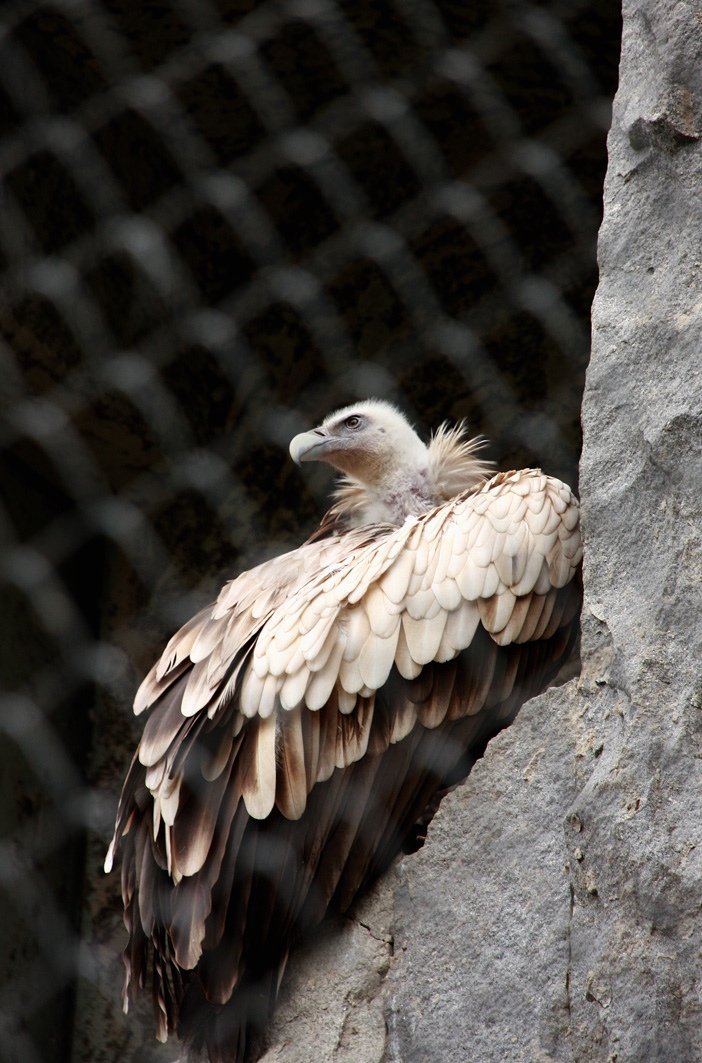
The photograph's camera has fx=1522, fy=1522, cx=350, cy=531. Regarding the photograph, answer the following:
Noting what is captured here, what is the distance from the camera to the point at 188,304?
2971mm

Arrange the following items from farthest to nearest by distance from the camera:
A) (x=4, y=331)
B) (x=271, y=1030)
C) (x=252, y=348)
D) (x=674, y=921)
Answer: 1. (x=252, y=348)
2. (x=4, y=331)
3. (x=271, y=1030)
4. (x=674, y=921)

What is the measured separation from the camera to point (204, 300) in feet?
9.94

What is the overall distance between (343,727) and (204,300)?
139 cm

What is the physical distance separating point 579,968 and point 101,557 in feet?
6.37

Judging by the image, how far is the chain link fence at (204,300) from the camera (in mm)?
2771

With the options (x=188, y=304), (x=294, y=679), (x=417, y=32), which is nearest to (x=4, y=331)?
(x=188, y=304)

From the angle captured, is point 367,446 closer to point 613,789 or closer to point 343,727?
point 343,727

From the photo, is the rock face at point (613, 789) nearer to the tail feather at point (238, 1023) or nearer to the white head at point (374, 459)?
the tail feather at point (238, 1023)

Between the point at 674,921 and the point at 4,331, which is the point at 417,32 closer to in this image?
the point at 4,331

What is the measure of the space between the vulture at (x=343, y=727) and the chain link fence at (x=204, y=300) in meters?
0.62

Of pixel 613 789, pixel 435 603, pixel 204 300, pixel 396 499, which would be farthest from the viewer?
pixel 204 300

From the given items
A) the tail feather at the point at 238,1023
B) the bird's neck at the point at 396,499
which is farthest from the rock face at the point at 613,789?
the bird's neck at the point at 396,499

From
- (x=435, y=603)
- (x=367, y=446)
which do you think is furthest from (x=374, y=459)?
(x=435, y=603)

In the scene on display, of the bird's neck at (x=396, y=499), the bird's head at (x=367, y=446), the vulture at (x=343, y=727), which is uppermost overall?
the bird's head at (x=367, y=446)
